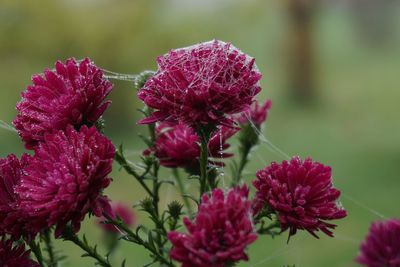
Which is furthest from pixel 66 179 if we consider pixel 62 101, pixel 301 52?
pixel 301 52

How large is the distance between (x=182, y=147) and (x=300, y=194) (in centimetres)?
14

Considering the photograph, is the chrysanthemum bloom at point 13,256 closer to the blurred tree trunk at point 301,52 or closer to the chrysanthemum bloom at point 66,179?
the chrysanthemum bloom at point 66,179

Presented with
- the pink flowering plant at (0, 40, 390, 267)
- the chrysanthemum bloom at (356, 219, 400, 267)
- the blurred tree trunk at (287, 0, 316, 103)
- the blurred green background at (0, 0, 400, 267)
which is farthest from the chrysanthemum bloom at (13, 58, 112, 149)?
the blurred tree trunk at (287, 0, 316, 103)

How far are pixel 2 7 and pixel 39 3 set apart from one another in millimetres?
221

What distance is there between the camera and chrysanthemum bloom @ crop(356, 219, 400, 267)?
50 cm

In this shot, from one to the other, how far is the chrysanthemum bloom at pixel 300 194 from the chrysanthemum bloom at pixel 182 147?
0.09 meters

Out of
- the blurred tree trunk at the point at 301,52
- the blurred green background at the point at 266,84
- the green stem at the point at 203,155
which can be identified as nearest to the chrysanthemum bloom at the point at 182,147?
the green stem at the point at 203,155

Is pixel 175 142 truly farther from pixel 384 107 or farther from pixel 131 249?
pixel 384 107

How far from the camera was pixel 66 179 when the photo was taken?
382 millimetres

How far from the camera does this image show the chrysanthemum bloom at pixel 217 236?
1.12 feet

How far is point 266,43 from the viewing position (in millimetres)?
6500

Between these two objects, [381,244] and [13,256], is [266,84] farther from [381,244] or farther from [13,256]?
[13,256]

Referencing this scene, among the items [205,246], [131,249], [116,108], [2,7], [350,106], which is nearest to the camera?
[205,246]

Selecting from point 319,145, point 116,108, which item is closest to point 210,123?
point 319,145
